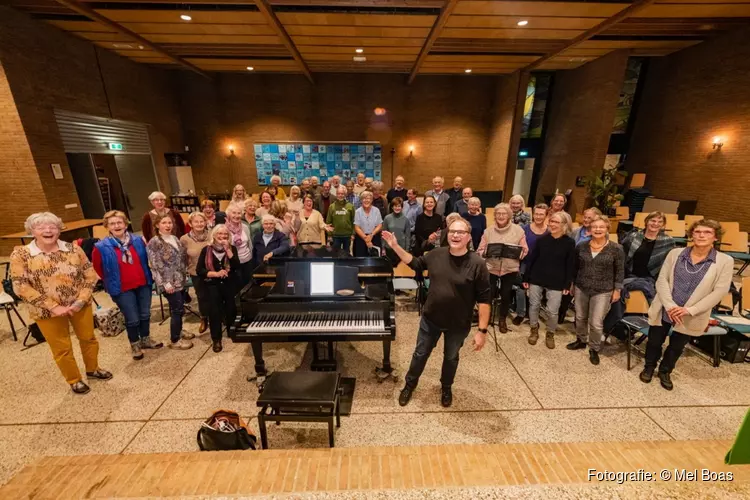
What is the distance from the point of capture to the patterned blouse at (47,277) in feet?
8.83

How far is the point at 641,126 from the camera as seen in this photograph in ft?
33.8

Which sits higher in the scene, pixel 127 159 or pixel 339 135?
pixel 339 135

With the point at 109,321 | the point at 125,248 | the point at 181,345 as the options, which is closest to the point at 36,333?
the point at 109,321

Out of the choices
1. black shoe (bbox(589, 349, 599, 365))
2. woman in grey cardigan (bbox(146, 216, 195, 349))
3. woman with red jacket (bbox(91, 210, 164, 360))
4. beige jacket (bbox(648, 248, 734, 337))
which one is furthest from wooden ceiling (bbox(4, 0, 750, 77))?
black shoe (bbox(589, 349, 599, 365))

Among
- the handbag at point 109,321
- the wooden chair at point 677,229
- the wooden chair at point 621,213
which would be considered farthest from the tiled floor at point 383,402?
the wooden chair at point 621,213

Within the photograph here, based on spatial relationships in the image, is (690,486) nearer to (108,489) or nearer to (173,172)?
(108,489)

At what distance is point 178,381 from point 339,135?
10.1 meters

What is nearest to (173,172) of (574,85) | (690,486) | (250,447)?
(250,447)

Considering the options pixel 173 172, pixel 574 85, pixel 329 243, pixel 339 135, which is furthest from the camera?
pixel 339 135

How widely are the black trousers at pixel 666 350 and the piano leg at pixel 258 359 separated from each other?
4116mm

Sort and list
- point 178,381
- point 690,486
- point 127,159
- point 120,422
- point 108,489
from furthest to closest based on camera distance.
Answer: point 127,159, point 178,381, point 120,422, point 108,489, point 690,486

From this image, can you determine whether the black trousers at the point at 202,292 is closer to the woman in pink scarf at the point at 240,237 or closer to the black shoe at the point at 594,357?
the woman in pink scarf at the point at 240,237

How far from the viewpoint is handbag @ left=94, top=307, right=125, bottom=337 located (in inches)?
161

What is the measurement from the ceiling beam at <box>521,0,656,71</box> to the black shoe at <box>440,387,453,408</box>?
25.0 ft
